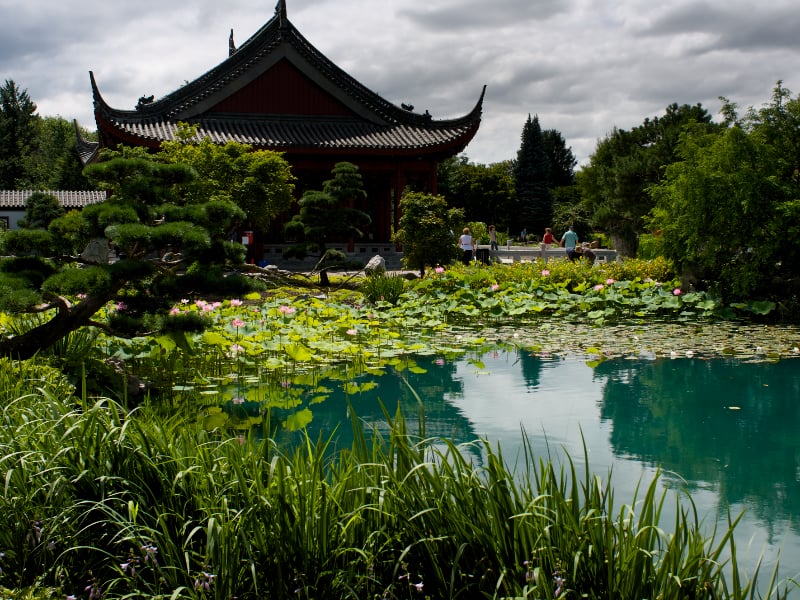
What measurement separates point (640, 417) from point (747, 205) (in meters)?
5.71

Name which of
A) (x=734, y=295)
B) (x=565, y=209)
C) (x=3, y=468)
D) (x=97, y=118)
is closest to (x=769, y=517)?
(x=3, y=468)

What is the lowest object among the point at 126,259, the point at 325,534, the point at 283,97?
the point at 325,534

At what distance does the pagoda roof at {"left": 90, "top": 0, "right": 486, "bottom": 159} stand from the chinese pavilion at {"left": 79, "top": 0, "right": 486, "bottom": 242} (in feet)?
0.09

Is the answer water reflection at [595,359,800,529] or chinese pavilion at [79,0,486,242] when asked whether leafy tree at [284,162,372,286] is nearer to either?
chinese pavilion at [79,0,486,242]

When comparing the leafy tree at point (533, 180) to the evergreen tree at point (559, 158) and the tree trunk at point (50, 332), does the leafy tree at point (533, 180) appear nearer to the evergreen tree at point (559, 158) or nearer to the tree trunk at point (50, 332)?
the evergreen tree at point (559, 158)

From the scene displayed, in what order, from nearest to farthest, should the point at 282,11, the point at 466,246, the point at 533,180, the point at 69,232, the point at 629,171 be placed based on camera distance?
the point at 69,232, the point at 466,246, the point at 282,11, the point at 629,171, the point at 533,180

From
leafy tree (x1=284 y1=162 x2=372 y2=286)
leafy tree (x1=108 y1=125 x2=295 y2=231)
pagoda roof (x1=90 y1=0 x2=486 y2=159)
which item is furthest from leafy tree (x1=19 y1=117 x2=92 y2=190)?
leafy tree (x1=108 y1=125 x2=295 y2=231)

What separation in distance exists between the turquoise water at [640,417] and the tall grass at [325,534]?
2.63ft

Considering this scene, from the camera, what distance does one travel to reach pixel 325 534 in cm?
270

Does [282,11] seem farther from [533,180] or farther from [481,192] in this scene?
[533,180]

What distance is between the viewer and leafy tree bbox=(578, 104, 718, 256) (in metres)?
24.8

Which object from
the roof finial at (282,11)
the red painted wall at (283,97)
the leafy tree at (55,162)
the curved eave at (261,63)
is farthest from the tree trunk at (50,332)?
the leafy tree at (55,162)

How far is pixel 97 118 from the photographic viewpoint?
18719mm

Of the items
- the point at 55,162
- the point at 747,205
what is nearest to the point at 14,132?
the point at 55,162
